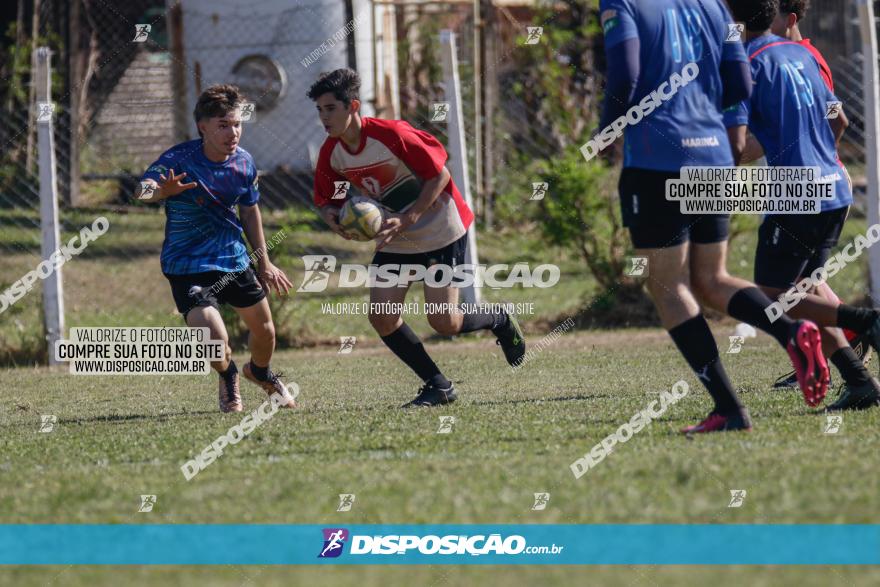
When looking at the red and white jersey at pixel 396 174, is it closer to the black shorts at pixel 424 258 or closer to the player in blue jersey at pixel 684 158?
the black shorts at pixel 424 258

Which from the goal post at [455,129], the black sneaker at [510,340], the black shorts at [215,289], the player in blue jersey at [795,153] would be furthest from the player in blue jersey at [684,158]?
the goal post at [455,129]

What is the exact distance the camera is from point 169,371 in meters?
8.67

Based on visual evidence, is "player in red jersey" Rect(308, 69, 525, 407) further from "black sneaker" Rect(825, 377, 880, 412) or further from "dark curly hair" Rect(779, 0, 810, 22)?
"black sneaker" Rect(825, 377, 880, 412)

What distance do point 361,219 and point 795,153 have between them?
7.42ft

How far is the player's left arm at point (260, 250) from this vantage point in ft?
23.5

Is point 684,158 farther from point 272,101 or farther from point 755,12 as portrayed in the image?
point 272,101

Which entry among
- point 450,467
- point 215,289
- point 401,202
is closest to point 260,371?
point 215,289

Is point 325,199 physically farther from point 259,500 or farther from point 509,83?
point 509,83

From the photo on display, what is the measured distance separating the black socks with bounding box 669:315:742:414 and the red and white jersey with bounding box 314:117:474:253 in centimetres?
209

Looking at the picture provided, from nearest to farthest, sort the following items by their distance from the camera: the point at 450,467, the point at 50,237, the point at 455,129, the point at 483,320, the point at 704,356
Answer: the point at 450,467, the point at 704,356, the point at 483,320, the point at 50,237, the point at 455,129

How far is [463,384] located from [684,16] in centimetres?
331

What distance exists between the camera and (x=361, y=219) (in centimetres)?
666

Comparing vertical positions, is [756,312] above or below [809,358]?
above

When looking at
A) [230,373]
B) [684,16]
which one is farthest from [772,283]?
[230,373]
